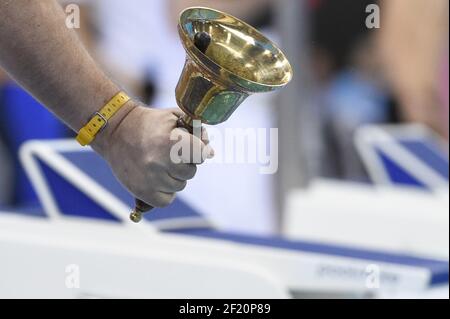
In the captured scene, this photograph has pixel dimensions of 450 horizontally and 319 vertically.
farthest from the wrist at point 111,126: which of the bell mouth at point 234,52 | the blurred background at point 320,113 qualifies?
the blurred background at point 320,113

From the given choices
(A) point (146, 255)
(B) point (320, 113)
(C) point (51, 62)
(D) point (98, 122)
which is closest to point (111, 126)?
(D) point (98, 122)

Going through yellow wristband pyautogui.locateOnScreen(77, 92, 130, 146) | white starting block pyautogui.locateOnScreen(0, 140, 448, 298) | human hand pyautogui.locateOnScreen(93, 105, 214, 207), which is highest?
yellow wristband pyautogui.locateOnScreen(77, 92, 130, 146)

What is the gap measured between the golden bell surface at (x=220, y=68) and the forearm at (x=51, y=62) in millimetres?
133

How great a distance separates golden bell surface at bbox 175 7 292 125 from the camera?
1.52 metres

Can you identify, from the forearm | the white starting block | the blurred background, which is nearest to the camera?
the forearm

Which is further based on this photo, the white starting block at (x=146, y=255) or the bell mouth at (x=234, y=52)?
the white starting block at (x=146, y=255)

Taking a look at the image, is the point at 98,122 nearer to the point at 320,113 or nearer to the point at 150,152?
the point at 150,152

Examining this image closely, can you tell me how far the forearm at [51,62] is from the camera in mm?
1514

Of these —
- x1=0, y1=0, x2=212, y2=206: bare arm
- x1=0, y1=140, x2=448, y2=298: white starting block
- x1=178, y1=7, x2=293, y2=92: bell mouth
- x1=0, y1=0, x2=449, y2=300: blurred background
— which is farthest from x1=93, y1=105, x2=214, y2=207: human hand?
x1=0, y1=0, x2=449, y2=300: blurred background

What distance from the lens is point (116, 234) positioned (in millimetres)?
2561

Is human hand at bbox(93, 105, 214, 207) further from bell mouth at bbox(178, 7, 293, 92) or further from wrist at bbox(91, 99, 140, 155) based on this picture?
bell mouth at bbox(178, 7, 293, 92)

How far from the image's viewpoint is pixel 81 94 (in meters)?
1.58

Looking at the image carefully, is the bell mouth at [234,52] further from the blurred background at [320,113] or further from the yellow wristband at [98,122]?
the blurred background at [320,113]

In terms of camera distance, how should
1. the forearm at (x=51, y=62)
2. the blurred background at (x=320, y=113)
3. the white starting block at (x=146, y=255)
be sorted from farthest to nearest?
the blurred background at (x=320, y=113) < the white starting block at (x=146, y=255) < the forearm at (x=51, y=62)
